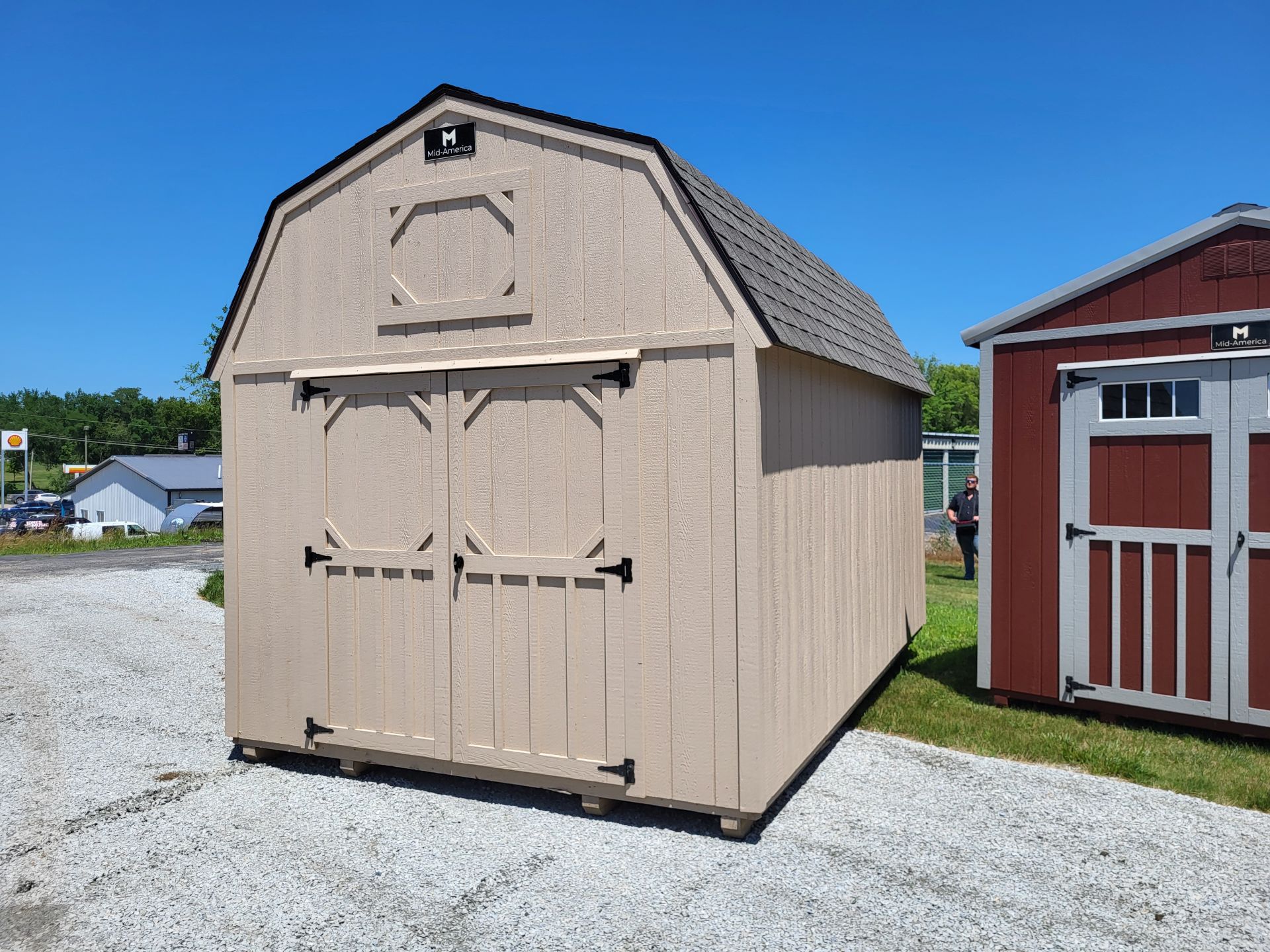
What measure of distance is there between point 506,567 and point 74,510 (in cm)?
5055

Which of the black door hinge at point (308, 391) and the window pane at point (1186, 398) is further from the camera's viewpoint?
the window pane at point (1186, 398)

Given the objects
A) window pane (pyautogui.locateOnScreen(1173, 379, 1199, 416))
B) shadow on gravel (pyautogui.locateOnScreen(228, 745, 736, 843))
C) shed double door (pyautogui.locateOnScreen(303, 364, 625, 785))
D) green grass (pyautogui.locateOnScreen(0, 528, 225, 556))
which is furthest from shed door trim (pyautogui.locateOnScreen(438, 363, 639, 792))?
green grass (pyautogui.locateOnScreen(0, 528, 225, 556))

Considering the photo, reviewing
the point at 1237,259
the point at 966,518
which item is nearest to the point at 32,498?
the point at 966,518

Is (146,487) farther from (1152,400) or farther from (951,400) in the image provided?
(951,400)

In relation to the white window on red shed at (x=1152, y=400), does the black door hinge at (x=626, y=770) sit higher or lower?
lower

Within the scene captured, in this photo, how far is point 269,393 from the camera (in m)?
5.23

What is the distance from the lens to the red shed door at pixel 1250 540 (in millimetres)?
5316

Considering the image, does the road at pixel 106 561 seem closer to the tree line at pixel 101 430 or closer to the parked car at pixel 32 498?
the parked car at pixel 32 498

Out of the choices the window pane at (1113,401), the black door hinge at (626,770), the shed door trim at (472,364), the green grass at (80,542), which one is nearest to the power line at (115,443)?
the green grass at (80,542)

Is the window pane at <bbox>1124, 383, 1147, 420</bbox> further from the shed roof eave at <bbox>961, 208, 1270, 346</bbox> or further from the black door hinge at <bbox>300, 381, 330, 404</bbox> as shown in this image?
the black door hinge at <bbox>300, 381, 330, 404</bbox>

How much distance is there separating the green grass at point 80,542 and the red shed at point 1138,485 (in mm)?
18312

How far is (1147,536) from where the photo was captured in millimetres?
5688

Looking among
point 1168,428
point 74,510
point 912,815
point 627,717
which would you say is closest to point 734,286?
point 627,717

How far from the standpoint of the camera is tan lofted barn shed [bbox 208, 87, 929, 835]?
4145mm
